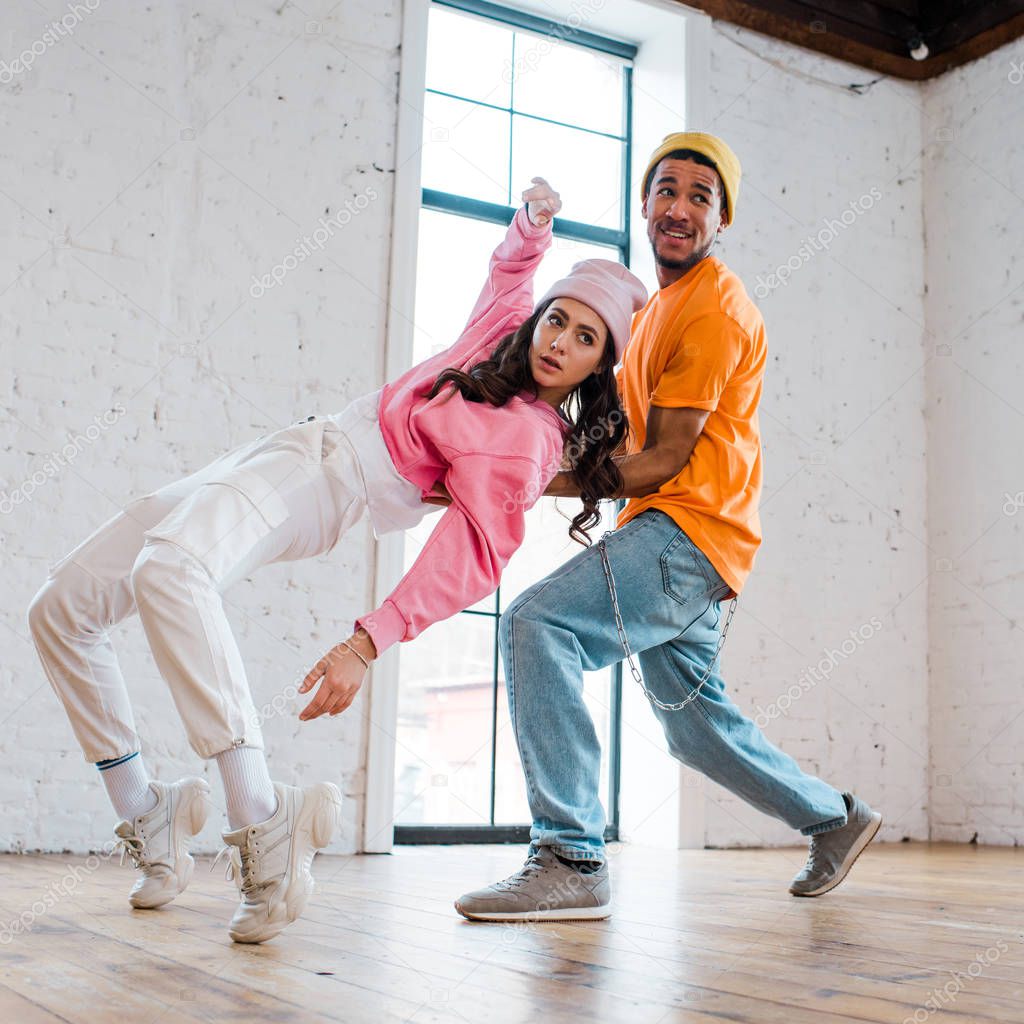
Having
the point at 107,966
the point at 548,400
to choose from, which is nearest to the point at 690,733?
the point at 548,400

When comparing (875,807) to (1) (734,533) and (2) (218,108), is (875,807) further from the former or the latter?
(2) (218,108)

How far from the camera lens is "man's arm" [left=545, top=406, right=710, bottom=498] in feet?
7.02

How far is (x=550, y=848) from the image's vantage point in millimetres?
2002

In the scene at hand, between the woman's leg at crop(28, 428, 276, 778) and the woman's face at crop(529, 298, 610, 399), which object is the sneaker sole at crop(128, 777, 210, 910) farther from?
the woman's face at crop(529, 298, 610, 399)

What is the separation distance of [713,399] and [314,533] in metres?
0.75

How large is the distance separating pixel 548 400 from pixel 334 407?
168cm

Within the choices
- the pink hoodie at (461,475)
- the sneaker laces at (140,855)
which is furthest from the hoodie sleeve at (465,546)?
the sneaker laces at (140,855)

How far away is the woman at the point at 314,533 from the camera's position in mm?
1679

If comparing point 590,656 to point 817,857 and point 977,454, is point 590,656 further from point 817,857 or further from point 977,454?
point 977,454

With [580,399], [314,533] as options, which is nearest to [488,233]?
[580,399]

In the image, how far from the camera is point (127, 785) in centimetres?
206

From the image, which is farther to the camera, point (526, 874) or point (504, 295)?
point (504, 295)

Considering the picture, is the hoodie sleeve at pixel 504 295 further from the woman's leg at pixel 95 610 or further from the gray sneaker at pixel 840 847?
the gray sneaker at pixel 840 847

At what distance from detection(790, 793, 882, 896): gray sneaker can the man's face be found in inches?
44.5
